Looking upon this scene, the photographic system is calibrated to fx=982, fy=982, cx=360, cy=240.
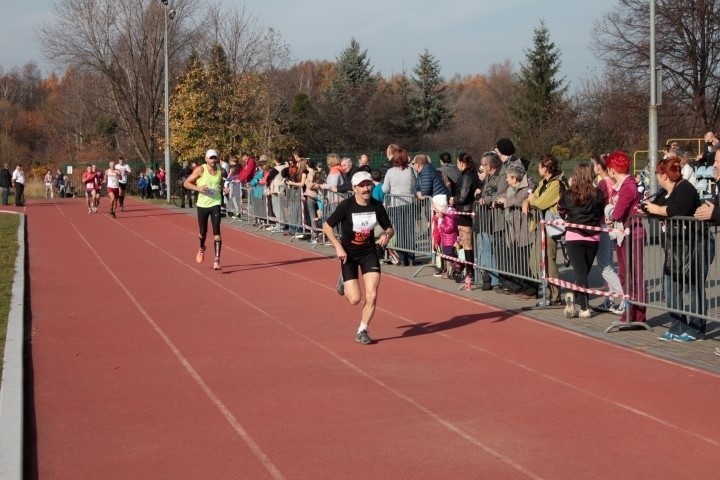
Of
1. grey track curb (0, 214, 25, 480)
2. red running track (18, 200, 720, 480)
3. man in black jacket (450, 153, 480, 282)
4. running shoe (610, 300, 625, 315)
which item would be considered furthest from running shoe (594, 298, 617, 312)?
grey track curb (0, 214, 25, 480)

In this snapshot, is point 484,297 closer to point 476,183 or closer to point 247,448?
point 476,183

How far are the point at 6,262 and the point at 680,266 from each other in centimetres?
1245

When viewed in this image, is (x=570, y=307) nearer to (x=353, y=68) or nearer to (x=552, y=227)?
(x=552, y=227)

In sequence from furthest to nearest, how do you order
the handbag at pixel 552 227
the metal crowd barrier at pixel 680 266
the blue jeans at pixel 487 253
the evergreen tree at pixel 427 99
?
the evergreen tree at pixel 427 99, the blue jeans at pixel 487 253, the handbag at pixel 552 227, the metal crowd barrier at pixel 680 266

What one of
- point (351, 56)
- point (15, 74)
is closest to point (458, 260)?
point (351, 56)

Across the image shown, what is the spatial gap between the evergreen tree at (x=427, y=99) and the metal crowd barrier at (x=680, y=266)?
62814mm

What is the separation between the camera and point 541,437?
6957 mm

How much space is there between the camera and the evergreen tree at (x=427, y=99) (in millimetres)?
73375

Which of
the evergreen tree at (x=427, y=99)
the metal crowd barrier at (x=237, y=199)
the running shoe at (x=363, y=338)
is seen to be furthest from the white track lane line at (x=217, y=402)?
the evergreen tree at (x=427, y=99)

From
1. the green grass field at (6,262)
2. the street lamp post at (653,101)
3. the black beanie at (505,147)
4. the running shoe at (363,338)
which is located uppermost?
the street lamp post at (653,101)

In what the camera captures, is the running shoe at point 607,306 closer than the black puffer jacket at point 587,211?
No

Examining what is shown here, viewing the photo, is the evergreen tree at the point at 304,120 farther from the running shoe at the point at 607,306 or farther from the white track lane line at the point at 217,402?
the running shoe at the point at 607,306

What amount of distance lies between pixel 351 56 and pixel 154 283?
61.7m

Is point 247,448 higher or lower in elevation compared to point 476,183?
lower
